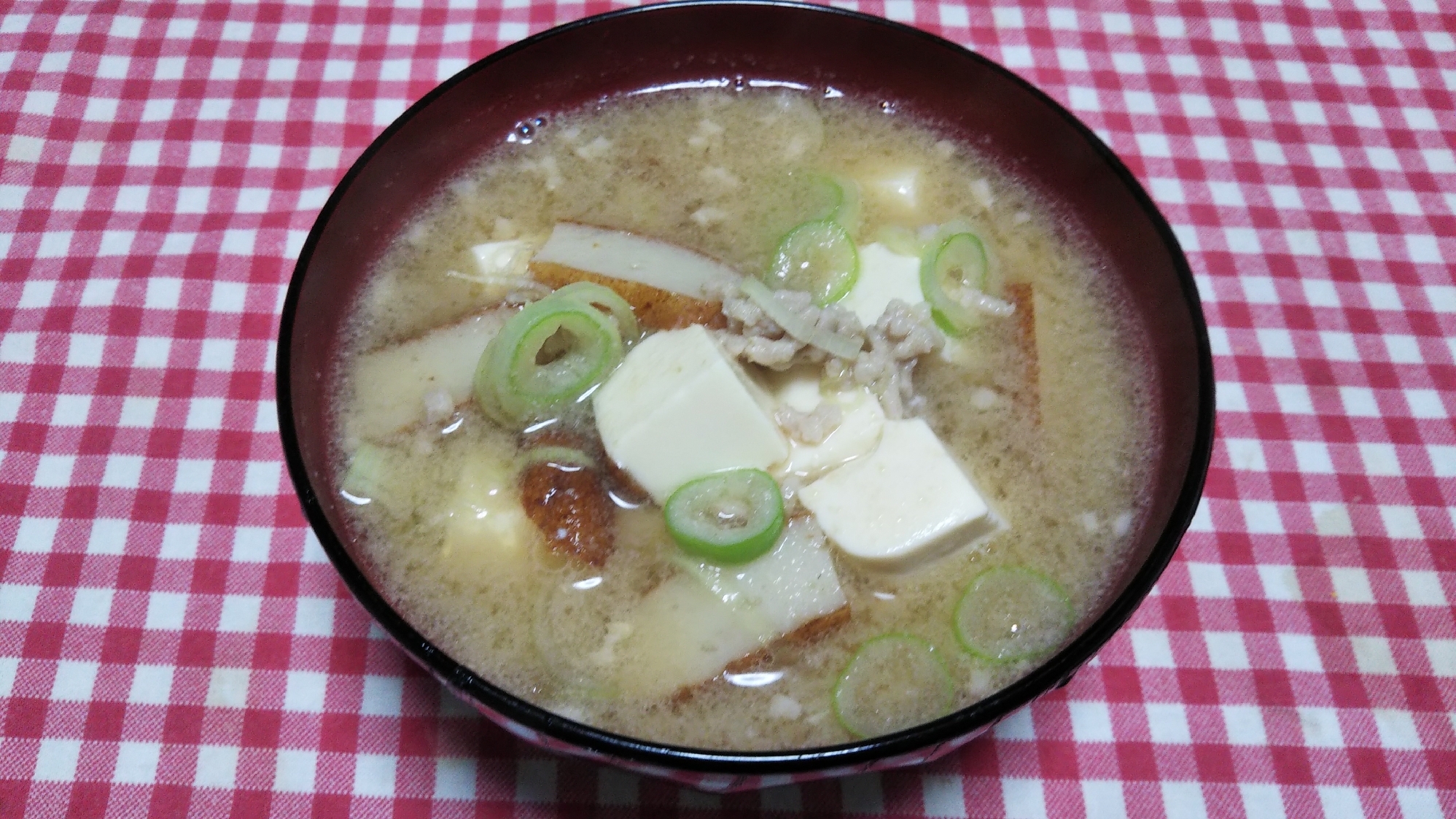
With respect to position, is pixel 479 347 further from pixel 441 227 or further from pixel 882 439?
pixel 882 439

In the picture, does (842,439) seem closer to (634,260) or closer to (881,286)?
(881,286)

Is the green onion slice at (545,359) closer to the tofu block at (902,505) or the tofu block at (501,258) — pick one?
the tofu block at (501,258)

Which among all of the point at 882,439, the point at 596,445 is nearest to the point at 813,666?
the point at 882,439

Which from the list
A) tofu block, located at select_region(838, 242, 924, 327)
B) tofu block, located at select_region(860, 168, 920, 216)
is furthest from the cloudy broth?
tofu block, located at select_region(838, 242, 924, 327)

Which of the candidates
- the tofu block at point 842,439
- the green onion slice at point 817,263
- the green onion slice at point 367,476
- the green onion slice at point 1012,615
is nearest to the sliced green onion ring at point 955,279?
the green onion slice at point 817,263

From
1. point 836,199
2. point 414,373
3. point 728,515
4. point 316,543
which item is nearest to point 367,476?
point 414,373

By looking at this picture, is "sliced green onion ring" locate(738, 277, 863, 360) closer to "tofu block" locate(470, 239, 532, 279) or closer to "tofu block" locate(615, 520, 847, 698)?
"tofu block" locate(615, 520, 847, 698)
